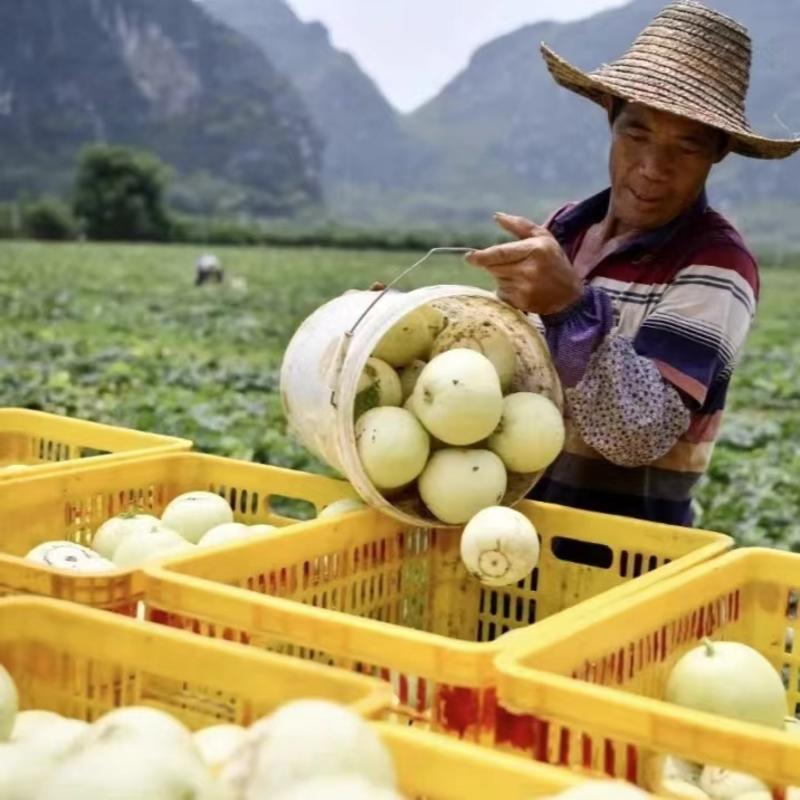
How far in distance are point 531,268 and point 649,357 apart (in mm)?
303

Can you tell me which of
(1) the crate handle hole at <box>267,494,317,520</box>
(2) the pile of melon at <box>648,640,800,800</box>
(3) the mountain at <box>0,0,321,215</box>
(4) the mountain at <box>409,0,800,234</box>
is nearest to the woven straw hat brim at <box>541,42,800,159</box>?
(2) the pile of melon at <box>648,640,800,800</box>

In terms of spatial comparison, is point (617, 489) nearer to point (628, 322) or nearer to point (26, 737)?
point (628, 322)

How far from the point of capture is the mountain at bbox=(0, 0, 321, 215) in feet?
282

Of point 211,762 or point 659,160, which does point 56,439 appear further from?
point 211,762

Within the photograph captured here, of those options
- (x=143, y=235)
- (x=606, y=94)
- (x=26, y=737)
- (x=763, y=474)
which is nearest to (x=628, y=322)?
(x=606, y=94)

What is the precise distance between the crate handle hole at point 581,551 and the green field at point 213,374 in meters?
2.81

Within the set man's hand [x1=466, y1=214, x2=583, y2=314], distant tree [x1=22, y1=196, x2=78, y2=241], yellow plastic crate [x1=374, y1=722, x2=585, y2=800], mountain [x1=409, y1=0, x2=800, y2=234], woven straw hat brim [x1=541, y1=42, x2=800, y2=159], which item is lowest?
yellow plastic crate [x1=374, y1=722, x2=585, y2=800]

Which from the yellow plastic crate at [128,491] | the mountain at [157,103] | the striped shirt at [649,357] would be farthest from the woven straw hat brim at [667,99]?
the mountain at [157,103]

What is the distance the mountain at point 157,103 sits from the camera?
86000 mm

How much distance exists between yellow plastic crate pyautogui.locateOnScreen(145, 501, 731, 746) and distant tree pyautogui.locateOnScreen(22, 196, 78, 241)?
49.7m

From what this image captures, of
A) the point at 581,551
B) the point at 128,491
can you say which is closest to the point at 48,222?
the point at 128,491

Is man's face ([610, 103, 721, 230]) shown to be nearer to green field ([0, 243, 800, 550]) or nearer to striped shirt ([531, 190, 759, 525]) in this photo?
striped shirt ([531, 190, 759, 525])

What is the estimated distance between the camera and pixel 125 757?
106cm

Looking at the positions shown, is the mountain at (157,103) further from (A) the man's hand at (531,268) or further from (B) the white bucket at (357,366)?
(A) the man's hand at (531,268)
